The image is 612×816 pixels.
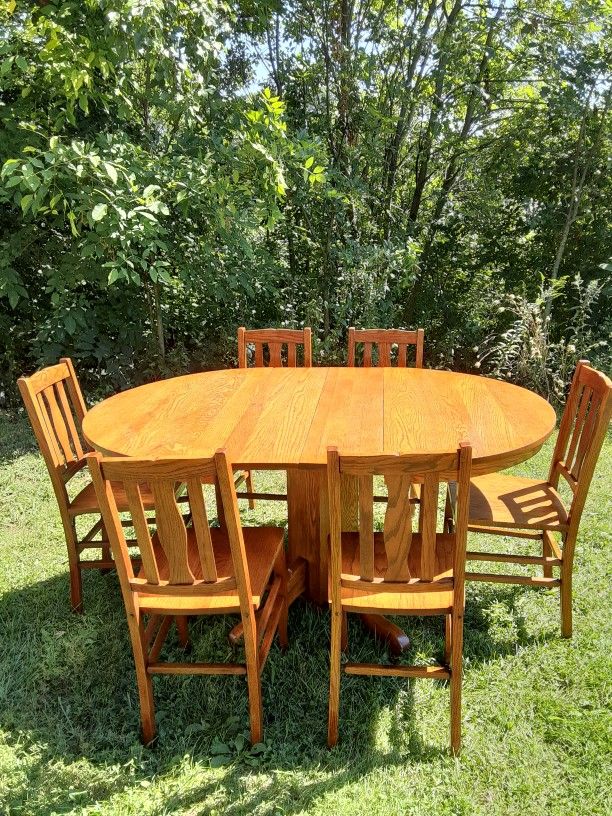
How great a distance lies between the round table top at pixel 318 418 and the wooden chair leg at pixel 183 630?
71 cm

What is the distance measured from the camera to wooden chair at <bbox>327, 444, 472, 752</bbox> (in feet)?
4.53

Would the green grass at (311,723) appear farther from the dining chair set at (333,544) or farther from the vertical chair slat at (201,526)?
the vertical chair slat at (201,526)

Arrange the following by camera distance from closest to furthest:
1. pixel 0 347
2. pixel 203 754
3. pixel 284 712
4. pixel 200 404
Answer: pixel 203 754 < pixel 284 712 < pixel 200 404 < pixel 0 347

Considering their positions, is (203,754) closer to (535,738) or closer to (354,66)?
(535,738)

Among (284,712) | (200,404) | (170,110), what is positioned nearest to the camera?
(284,712)

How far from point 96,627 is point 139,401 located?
0.90 meters

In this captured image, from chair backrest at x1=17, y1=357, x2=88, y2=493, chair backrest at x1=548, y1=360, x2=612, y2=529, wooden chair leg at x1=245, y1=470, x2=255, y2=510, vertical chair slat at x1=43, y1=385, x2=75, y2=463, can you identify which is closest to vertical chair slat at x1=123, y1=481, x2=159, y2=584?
chair backrest at x1=17, y1=357, x2=88, y2=493

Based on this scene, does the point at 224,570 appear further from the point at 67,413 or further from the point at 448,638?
the point at 67,413

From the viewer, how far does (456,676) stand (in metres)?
1.61

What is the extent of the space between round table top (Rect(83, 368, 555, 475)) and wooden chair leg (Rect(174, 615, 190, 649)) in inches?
28.0

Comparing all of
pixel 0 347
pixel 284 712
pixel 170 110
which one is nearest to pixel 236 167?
pixel 170 110

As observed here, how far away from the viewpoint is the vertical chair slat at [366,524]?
1434mm

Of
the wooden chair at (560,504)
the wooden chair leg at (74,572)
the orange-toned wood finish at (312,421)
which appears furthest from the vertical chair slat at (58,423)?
the wooden chair at (560,504)

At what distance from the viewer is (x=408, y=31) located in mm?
4434
